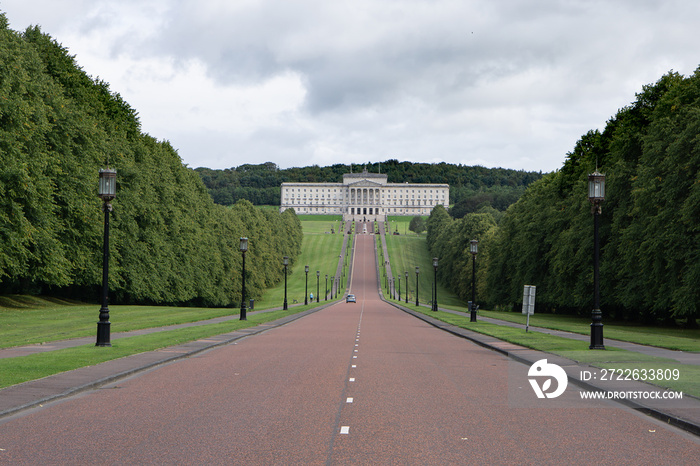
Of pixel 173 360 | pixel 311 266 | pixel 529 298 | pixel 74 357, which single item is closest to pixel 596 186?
pixel 529 298

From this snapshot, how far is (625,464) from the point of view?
25.5 ft

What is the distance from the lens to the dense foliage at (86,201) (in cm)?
3634

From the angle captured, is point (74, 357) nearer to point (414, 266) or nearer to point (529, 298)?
point (529, 298)

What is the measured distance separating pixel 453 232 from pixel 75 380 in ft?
346

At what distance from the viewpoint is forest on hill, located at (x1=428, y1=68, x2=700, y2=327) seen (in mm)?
35781

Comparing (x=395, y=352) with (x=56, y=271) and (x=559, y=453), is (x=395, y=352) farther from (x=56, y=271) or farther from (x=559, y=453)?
(x=56, y=271)

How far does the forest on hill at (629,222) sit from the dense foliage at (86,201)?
1148 inches

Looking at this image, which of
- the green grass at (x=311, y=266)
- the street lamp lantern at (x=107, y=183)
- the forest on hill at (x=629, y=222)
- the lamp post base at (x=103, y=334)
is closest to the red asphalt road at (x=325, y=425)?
the lamp post base at (x=103, y=334)
